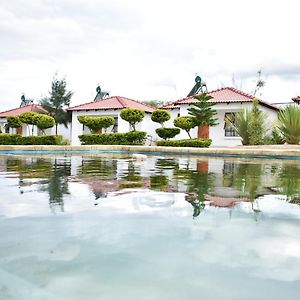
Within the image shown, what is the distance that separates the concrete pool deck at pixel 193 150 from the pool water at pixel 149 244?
10981mm

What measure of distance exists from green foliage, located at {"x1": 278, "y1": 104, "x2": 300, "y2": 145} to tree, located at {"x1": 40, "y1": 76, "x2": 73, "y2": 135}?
841 inches

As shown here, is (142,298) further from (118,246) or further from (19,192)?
(19,192)

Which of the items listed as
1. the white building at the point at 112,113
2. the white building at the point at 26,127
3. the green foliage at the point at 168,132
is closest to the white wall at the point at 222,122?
the green foliage at the point at 168,132

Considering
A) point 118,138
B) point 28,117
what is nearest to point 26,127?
point 28,117

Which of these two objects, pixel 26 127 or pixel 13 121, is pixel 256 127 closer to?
pixel 13 121

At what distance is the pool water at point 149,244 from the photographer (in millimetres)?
2756

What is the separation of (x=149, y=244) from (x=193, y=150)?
50.2ft

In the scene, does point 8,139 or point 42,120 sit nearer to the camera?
point 8,139

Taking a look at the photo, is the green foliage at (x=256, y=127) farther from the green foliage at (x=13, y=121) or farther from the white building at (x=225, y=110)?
the green foliage at (x=13, y=121)

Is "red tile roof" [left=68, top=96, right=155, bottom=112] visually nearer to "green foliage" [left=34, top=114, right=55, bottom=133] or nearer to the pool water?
"green foliage" [left=34, top=114, right=55, bottom=133]

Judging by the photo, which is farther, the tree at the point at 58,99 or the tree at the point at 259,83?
→ the tree at the point at 259,83

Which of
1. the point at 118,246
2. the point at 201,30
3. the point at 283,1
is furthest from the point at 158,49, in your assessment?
the point at 118,246

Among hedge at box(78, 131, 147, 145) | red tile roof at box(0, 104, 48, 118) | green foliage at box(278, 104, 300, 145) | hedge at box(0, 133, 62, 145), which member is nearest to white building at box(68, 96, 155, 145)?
hedge at box(78, 131, 147, 145)

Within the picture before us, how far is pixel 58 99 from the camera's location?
37344 millimetres
